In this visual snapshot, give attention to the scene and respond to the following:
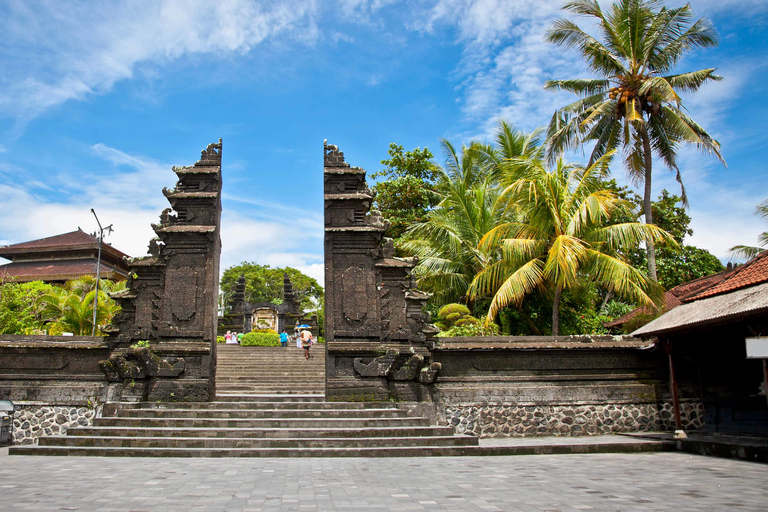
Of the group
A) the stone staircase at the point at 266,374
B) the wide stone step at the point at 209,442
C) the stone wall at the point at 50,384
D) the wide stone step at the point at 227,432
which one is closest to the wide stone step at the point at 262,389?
the stone staircase at the point at 266,374

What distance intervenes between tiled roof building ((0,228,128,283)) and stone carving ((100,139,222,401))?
1228 inches

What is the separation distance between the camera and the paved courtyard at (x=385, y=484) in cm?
555

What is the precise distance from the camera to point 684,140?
18.4m

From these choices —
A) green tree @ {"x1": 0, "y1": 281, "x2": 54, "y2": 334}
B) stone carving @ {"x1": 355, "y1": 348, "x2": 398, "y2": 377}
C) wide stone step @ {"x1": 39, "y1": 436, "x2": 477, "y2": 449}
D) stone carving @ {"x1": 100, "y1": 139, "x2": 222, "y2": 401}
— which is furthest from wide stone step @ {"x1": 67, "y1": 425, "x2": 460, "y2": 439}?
green tree @ {"x1": 0, "y1": 281, "x2": 54, "y2": 334}

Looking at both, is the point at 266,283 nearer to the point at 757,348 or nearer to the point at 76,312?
the point at 76,312

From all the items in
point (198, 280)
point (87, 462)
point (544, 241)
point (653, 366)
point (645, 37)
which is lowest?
point (87, 462)

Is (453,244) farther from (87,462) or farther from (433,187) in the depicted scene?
(87,462)

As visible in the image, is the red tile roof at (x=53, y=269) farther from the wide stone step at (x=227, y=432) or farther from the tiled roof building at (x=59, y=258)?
the wide stone step at (x=227, y=432)

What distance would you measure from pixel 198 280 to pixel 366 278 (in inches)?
134

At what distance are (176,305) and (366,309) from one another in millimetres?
3790

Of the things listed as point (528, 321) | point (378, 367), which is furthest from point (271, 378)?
point (528, 321)

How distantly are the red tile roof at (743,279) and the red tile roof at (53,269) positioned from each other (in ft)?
124

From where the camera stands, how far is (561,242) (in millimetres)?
14656

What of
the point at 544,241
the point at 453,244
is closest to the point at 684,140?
the point at 544,241
